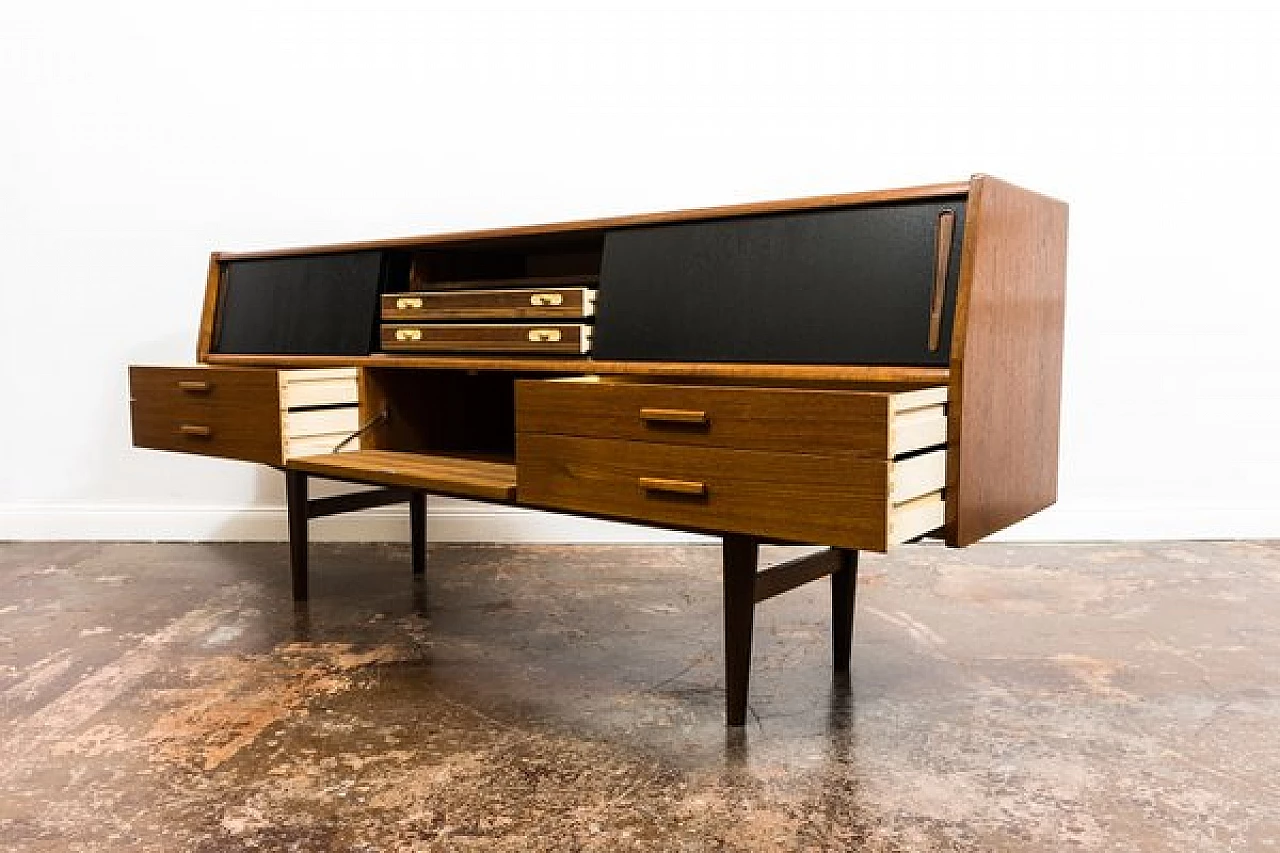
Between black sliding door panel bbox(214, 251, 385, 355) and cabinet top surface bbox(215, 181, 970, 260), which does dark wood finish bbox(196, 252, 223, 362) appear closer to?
black sliding door panel bbox(214, 251, 385, 355)

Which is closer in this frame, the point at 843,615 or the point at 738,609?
the point at 738,609

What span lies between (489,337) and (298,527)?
31.9 inches

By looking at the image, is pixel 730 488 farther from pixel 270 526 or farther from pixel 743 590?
pixel 270 526

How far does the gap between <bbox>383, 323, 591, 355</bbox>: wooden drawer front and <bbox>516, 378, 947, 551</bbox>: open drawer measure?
293 mm

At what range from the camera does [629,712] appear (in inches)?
77.0

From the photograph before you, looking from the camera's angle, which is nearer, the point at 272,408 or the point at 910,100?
the point at 272,408

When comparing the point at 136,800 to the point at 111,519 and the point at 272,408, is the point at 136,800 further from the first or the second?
A: the point at 111,519

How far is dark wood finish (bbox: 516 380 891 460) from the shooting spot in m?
1.47

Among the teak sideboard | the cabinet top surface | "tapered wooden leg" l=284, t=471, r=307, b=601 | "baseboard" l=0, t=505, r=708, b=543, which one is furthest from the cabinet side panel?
"baseboard" l=0, t=505, r=708, b=543

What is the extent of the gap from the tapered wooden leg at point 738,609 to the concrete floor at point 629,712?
0.29ft

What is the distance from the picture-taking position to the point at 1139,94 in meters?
3.28

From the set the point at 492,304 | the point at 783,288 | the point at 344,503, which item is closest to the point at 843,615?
the point at 783,288

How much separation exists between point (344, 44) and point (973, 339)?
2544 mm

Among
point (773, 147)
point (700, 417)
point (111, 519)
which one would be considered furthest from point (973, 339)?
point (111, 519)
